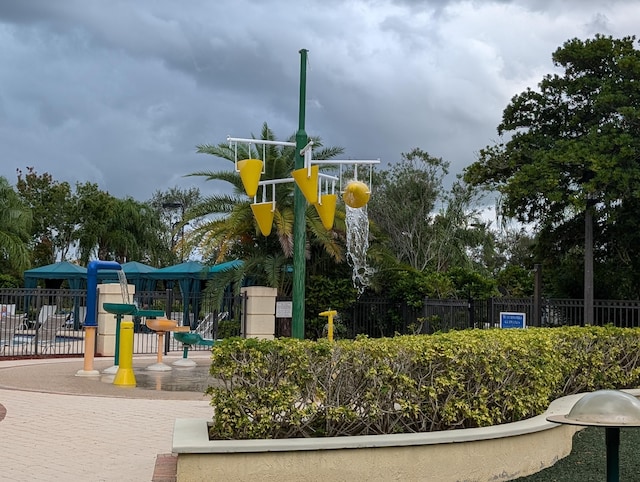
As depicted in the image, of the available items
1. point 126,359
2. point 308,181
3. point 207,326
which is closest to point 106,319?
point 207,326

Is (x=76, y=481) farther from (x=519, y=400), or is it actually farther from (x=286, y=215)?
(x=286, y=215)

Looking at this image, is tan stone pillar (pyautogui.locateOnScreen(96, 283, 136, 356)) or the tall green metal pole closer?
the tall green metal pole

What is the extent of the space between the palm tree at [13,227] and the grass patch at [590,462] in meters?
32.4

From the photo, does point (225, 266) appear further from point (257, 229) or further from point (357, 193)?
point (357, 193)

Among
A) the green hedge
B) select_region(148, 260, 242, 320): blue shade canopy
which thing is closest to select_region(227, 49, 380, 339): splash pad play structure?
the green hedge

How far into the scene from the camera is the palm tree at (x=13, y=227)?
119 ft

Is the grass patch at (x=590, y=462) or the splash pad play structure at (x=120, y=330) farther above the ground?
the splash pad play structure at (x=120, y=330)

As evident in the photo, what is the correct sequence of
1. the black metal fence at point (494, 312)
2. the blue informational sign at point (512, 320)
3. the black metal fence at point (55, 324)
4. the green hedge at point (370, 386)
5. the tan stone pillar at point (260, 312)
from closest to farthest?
the green hedge at point (370, 386) < the blue informational sign at point (512, 320) < the black metal fence at point (55, 324) < the black metal fence at point (494, 312) < the tan stone pillar at point (260, 312)

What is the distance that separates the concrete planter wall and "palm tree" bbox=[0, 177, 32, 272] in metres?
32.2

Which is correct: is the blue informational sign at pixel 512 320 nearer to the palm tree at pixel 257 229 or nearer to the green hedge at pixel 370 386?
the palm tree at pixel 257 229

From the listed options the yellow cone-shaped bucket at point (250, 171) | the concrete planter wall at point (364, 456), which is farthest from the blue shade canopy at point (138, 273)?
the concrete planter wall at point (364, 456)

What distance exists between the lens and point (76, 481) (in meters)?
6.67

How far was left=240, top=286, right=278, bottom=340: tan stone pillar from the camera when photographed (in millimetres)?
22095

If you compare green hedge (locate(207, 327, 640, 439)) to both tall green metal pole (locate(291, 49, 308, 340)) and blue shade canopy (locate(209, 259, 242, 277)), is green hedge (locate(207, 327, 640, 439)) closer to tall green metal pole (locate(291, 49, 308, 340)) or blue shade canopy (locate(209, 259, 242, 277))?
tall green metal pole (locate(291, 49, 308, 340))
